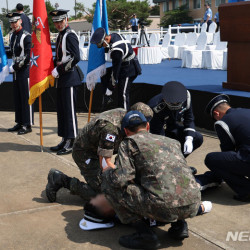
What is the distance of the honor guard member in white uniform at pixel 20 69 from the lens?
6.85 metres

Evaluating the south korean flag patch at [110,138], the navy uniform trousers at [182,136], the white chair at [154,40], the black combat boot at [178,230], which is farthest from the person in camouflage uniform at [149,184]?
the white chair at [154,40]

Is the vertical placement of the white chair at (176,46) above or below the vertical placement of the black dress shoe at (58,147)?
above

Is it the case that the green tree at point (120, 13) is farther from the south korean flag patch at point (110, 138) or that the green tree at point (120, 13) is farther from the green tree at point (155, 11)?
the south korean flag patch at point (110, 138)

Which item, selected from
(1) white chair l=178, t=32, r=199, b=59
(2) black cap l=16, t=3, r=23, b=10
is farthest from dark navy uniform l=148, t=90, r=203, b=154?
(1) white chair l=178, t=32, r=199, b=59

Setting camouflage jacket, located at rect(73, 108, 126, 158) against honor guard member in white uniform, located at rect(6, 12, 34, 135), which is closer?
camouflage jacket, located at rect(73, 108, 126, 158)

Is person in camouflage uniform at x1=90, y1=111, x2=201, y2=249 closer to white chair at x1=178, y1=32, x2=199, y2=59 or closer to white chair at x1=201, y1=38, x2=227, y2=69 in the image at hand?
white chair at x1=201, y1=38, x2=227, y2=69

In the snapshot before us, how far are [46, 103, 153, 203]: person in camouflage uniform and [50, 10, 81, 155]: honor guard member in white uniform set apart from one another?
1.84m

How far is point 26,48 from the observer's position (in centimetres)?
686

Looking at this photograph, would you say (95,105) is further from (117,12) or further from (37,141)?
(117,12)

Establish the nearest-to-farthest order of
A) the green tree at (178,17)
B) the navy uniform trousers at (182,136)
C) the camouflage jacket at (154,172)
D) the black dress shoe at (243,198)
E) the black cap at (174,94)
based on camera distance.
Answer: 1. the camouflage jacket at (154,172)
2. the black dress shoe at (243,198)
3. the black cap at (174,94)
4. the navy uniform trousers at (182,136)
5. the green tree at (178,17)

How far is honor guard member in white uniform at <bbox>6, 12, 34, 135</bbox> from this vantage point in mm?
6852

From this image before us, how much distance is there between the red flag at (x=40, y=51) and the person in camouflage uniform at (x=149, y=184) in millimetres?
3140

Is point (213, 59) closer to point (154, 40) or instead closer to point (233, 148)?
point (154, 40)

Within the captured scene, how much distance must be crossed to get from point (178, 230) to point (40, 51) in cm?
362
